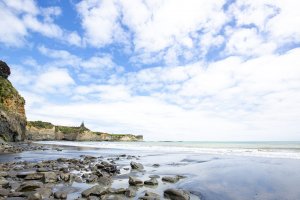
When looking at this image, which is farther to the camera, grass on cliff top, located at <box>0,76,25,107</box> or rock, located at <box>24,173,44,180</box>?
grass on cliff top, located at <box>0,76,25,107</box>

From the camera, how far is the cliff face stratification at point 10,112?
60.7m

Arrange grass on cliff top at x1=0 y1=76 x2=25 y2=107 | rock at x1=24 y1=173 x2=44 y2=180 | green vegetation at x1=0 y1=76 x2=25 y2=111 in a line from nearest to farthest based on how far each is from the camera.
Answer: rock at x1=24 y1=173 x2=44 y2=180 → green vegetation at x1=0 y1=76 x2=25 y2=111 → grass on cliff top at x1=0 y1=76 x2=25 y2=107

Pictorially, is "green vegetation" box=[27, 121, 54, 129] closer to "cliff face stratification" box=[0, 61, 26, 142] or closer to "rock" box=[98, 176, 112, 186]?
"cliff face stratification" box=[0, 61, 26, 142]

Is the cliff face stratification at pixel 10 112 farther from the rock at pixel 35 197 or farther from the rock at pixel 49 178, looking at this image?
the rock at pixel 35 197

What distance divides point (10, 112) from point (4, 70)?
659 inches

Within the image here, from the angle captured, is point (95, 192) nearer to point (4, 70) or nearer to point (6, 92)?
point (6, 92)

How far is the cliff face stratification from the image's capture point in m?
60.7

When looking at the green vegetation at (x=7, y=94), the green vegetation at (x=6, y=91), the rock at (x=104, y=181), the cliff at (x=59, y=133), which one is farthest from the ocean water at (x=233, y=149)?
the cliff at (x=59, y=133)

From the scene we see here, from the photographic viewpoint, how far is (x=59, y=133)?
504 ft

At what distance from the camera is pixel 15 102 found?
226 feet

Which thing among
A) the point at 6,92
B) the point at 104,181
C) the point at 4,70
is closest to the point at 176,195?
the point at 104,181

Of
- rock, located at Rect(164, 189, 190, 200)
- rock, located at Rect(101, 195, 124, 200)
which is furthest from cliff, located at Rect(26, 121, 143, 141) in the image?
rock, located at Rect(164, 189, 190, 200)

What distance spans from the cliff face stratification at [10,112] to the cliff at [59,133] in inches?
2035

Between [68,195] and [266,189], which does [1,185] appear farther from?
[266,189]
